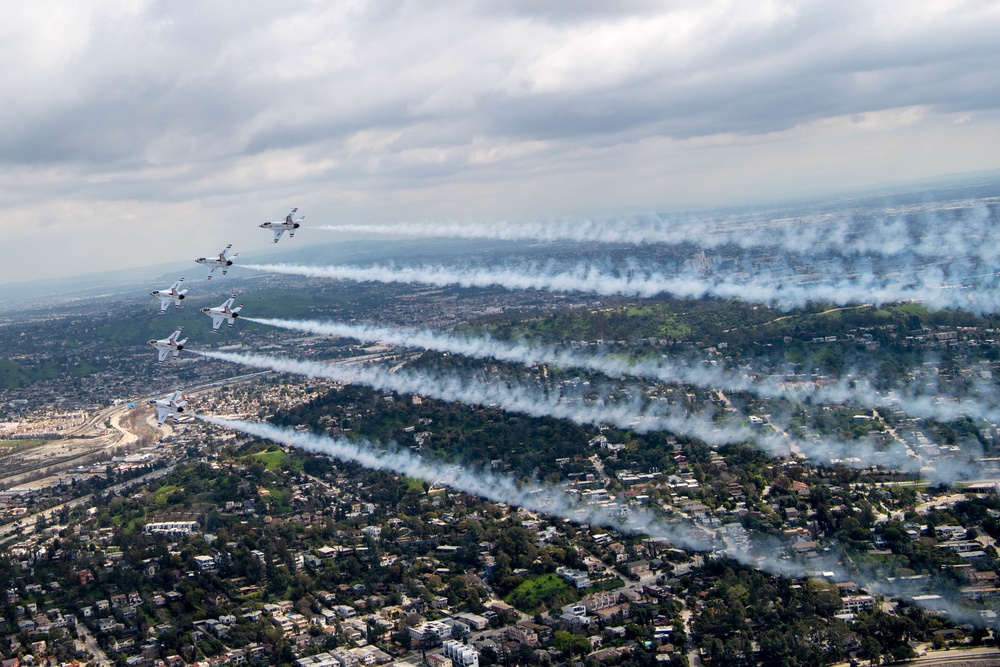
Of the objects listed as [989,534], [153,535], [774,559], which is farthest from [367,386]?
[989,534]

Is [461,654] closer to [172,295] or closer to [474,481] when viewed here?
[474,481]

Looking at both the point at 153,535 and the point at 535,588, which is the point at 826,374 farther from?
the point at 153,535

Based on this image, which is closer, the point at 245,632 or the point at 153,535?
the point at 245,632

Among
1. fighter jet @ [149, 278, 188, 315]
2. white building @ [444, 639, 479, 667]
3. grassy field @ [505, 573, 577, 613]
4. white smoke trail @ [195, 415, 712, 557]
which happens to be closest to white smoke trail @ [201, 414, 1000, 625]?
white smoke trail @ [195, 415, 712, 557]

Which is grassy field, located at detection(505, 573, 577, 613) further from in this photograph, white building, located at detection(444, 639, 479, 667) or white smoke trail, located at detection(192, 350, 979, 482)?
white smoke trail, located at detection(192, 350, 979, 482)

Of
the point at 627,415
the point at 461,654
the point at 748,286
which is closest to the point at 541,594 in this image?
the point at 461,654

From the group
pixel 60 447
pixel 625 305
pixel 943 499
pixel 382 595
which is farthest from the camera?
pixel 625 305
